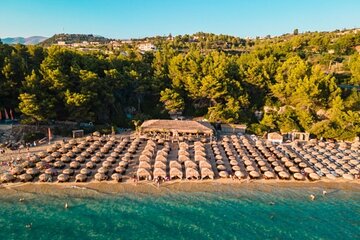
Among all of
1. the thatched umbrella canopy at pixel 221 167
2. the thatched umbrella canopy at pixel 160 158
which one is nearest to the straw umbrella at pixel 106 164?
the thatched umbrella canopy at pixel 160 158

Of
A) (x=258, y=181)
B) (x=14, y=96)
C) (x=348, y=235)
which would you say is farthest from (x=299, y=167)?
(x=14, y=96)

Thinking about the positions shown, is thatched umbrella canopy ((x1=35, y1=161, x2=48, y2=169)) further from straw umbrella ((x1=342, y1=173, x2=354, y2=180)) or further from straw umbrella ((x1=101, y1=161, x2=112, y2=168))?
straw umbrella ((x1=342, y1=173, x2=354, y2=180))

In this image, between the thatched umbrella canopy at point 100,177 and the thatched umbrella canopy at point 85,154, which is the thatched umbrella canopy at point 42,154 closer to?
the thatched umbrella canopy at point 85,154

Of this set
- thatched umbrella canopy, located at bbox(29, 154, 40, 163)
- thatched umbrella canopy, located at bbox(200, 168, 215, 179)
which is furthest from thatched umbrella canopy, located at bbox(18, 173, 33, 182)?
thatched umbrella canopy, located at bbox(200, 168, 215, 179)

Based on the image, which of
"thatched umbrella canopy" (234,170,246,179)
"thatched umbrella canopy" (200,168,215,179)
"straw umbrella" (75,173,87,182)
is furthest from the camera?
"thatched umbrella canopy" (234,170,246,179)

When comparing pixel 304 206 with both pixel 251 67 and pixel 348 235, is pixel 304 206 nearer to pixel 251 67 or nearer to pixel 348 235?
pixel 348 235

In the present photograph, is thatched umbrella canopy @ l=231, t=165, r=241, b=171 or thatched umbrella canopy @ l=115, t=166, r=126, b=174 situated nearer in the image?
thatched umbrella canopy @ l=115, t=166, r=126, b=174

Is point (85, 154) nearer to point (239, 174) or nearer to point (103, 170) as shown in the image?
point (103, 170)
